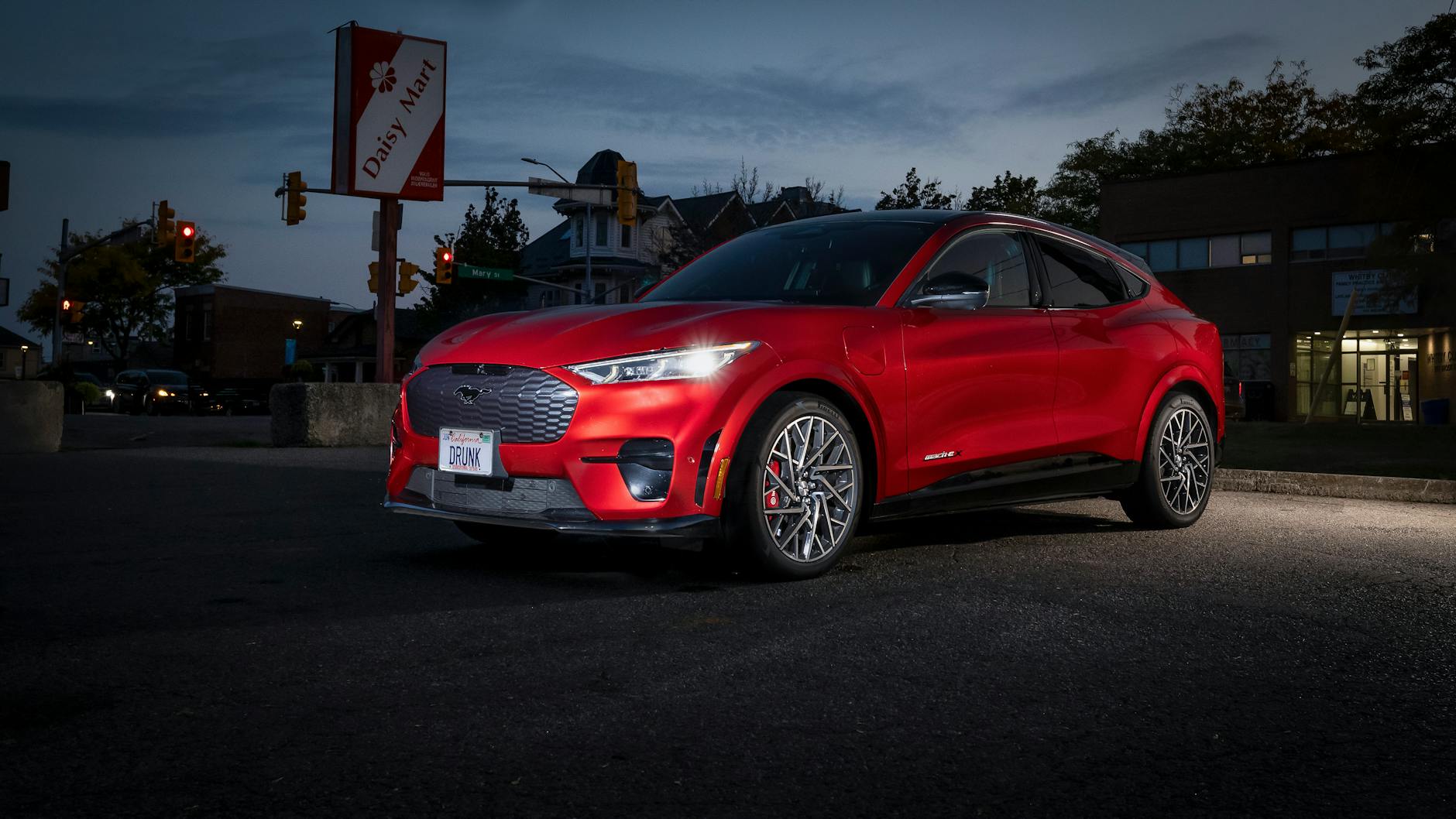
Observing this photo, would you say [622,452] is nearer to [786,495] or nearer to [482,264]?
[786,495]

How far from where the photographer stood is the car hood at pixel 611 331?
4871 millimetres

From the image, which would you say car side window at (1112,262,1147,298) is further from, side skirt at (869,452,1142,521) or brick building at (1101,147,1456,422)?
brick building at (1101,147,1456,422)

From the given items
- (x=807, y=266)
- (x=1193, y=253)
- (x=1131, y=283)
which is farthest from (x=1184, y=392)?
(x=1193, y=253)

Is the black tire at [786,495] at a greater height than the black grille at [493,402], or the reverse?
the black grille at [493,402]

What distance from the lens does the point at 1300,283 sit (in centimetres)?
3891

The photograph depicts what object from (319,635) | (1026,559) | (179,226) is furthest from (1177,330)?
(179,226)

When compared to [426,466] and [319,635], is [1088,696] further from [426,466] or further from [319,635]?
[426,466]

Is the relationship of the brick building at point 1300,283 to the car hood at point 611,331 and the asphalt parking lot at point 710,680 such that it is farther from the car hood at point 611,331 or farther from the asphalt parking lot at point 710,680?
the car hood at point 611,331

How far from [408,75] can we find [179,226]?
56.2 ft

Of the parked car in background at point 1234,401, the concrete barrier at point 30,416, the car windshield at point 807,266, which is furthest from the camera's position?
the parked car in background at point 1234,401

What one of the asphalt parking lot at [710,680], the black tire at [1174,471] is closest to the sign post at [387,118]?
the asphalt parking lot at [710,680]

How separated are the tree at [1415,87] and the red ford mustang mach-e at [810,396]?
26.7 metres

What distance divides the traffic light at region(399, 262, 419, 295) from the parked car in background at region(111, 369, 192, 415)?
11.0 metres

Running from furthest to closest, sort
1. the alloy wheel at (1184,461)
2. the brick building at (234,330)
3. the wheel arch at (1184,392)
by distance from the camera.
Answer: the brick building at (234,330)
the alloy wheel at (1184,461)
the wheel arch at (1184,392)
